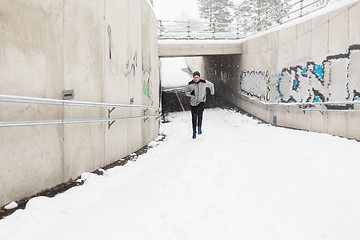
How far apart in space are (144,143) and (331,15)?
720cm

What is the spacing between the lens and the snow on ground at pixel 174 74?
31281 mm

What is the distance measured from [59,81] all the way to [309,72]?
8.66m

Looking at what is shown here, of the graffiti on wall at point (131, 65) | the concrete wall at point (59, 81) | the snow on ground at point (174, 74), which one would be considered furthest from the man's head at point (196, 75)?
the snow on ground at point (174, 74)

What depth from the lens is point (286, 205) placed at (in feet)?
9.57

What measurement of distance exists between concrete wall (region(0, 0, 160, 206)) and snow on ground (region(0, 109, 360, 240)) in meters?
0.37

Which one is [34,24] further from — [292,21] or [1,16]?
[292,21]

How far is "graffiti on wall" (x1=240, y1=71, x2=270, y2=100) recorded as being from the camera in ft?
41.7

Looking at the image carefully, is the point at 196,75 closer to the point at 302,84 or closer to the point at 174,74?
the point at 302,84

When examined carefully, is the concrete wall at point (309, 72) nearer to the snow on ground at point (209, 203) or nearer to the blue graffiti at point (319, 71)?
the blue graffiti at point (319, 71)

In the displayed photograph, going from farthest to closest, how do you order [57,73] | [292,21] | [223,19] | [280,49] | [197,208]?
[223,19]
[280,49]
[292,21]
[57,73]
[197,208]

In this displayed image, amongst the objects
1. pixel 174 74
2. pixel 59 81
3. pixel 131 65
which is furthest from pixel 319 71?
pixel 174 74

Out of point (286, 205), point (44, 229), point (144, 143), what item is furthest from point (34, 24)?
point (144, 143)

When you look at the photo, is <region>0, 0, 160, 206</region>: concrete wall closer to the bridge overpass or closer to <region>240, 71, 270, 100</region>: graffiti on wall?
<region>240, 71, 270, 100</region>: graffiti on wall

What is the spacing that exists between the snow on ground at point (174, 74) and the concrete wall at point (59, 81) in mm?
24889
